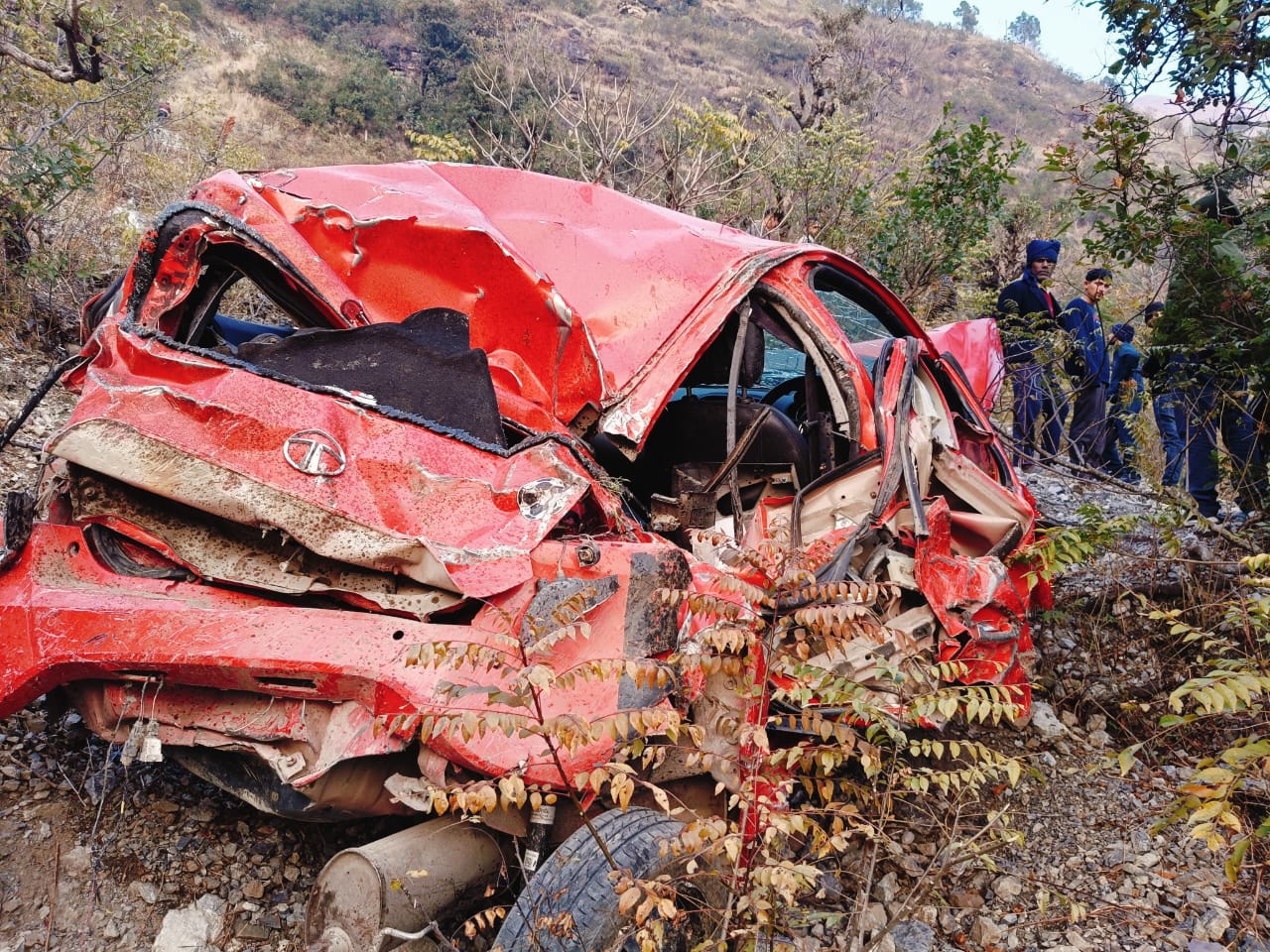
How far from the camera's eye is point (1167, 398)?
5.76 m

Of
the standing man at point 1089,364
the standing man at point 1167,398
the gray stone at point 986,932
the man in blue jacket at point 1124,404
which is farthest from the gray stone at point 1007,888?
the standing man at point 1089,364

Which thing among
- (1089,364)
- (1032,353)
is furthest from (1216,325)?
(1089,364)

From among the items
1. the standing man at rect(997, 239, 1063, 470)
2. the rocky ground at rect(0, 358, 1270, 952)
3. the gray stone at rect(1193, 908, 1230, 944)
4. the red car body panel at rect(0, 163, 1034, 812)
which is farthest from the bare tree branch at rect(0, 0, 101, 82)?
the gray stone at rect(1193, 908, 1230, 944)

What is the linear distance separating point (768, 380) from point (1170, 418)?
11.7ft

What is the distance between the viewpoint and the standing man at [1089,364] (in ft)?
18.4

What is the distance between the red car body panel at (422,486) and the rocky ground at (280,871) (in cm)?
56

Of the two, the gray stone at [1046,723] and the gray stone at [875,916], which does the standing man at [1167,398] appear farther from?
the gray stone at [875,916]

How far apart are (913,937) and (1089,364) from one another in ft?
13.9

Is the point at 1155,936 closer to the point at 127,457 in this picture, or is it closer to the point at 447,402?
the point at 447,402

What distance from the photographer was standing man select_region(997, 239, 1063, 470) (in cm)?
525

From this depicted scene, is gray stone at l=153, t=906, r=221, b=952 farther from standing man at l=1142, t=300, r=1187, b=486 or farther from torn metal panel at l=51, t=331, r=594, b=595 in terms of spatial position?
standing man at l=1142, t=300, r=1187, b=486

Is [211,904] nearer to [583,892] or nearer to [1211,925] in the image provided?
[583,892]

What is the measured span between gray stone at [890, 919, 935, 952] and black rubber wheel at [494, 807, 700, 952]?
3.31ft

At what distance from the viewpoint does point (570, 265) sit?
3.59 metres
